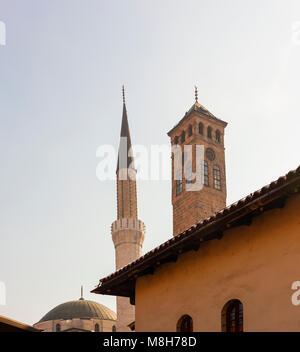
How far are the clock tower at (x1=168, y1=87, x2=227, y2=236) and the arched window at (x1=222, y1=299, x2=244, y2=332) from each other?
1753 centimetres

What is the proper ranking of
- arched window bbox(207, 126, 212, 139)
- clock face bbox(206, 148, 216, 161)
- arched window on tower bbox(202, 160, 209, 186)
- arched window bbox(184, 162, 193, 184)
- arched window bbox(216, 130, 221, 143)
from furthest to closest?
arched window bbox(216, 130, 221, 143), arched window bbox(207, 126, 212, 139), clock face bbox(206, 148, 216, 161), arched window on tower bbox(202, 160, 209, 186), arched window bbox(184, 162, 193, 184)

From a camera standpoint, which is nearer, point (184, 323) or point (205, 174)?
point (184, 323)

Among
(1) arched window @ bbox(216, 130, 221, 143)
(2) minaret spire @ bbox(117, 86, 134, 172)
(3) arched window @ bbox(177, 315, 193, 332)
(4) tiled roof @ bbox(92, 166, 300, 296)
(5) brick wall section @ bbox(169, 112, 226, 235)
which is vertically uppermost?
(2) minaret spire @ bbox(117, 86, 134, 172)

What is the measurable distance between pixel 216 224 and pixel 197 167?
814 inches

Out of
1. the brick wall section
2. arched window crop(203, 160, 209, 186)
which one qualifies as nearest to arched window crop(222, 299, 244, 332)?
the brick wall section

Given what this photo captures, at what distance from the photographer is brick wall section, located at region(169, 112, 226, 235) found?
86.1 ft

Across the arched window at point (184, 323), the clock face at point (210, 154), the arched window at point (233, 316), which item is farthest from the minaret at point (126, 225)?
the arched window at point (233, 316)


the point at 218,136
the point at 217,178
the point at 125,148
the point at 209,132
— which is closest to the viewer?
the point at 217,178

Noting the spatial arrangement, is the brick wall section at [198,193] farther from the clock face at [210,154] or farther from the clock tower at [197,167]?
the clock face at [210,154]

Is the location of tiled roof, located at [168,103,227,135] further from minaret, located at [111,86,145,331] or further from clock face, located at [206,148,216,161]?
minaret, located at [111,86,145,331]

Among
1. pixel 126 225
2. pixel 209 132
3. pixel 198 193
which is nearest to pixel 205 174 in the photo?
pixel 198 193

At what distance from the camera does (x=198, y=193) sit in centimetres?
2672

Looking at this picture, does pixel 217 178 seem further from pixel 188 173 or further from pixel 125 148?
pixel 125 148

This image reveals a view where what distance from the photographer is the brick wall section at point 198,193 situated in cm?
2625
